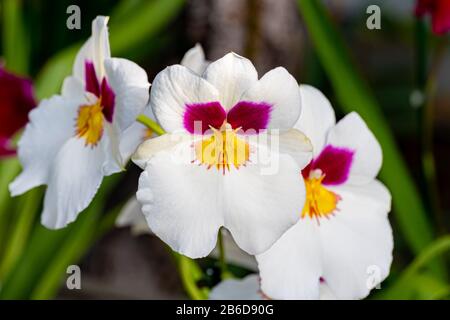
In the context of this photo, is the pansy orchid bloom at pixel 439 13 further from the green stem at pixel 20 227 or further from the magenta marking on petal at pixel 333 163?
the green stem at pixel 20 227

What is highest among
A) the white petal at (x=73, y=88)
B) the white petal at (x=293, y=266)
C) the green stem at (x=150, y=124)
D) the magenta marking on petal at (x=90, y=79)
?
the magenta marking on petal at (x=90, y=79)

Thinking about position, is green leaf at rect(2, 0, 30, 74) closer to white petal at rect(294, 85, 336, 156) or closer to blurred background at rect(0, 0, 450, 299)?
blurred background at rect(0, 0, 450, 299)

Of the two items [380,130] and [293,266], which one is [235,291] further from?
[380,130]

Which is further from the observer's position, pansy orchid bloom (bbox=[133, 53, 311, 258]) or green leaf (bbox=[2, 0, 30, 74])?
green leaf (bbox=[2, 0, 30, 74])

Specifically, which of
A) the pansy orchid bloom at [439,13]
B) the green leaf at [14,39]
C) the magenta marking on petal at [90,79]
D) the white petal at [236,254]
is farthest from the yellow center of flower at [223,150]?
the green leaf at [14,39]

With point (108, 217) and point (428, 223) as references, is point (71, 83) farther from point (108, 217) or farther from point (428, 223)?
point (428, 223)

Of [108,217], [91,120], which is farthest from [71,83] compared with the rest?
[108,217]

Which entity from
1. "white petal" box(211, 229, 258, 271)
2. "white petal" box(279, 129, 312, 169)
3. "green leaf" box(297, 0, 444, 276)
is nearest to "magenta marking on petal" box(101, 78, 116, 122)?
"white petal" box(279, 129, 312, 169)

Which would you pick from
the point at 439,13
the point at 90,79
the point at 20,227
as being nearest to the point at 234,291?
the point at 90,79
